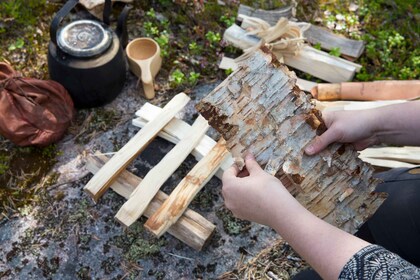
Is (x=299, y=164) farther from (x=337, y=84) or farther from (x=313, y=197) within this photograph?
(x=337, y=84)

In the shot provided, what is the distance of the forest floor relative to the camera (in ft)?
8.84

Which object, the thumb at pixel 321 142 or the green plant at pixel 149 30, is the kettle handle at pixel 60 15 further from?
the thumb at pixel 321 142

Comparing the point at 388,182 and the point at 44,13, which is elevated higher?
the point at 388,182

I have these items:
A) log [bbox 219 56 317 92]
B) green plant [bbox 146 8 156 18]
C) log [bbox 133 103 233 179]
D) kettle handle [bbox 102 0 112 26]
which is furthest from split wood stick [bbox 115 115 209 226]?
green plant [bbox 146 8 156 18]

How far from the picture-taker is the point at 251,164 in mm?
1854

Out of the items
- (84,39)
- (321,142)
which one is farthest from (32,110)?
(321,142)

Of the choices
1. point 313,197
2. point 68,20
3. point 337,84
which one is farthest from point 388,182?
point 68,20

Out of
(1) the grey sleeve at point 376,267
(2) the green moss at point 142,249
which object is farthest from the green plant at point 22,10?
(1) the grey sleeve at point 376,267

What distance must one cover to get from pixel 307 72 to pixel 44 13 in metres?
2.20

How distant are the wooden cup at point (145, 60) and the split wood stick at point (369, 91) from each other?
1168 mm

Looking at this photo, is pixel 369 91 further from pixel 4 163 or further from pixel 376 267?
pixel 4 163

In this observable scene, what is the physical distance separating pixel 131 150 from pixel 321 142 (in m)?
1.36

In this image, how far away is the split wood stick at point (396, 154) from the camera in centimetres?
290

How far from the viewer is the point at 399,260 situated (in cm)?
138
